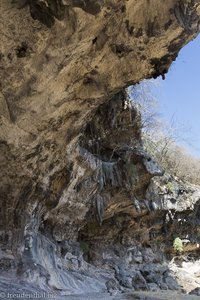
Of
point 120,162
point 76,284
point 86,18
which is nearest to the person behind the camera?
point 86,18

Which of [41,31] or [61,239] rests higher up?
[41,31]

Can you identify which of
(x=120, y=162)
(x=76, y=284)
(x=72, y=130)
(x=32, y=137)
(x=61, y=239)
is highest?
(x=120, y=162)

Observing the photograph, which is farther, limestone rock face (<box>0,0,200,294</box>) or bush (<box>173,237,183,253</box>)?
bush (<box>173,237,183,253</box>)

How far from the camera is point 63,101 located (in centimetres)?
546

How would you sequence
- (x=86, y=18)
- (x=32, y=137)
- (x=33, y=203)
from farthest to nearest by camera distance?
(x=33, y=203), (x=32, y=137), (x=86, y=18)

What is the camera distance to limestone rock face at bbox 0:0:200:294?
4.32 metres

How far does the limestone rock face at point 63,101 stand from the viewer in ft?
14.2

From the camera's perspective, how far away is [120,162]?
10633 millimetres

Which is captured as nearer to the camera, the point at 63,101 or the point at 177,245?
the point at 63,101

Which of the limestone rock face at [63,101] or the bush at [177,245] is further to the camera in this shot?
the bush at [177,245]

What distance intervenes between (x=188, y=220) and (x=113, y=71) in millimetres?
11623

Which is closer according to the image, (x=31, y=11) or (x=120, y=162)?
(x=31, y=11)

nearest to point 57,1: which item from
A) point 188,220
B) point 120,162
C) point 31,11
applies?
point 31,11

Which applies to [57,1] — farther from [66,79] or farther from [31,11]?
[66,79]
